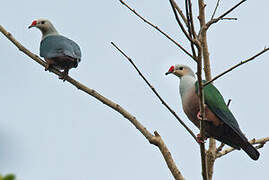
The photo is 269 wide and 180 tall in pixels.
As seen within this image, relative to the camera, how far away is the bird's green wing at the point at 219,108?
16.1 feet

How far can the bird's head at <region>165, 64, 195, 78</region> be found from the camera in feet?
18.7

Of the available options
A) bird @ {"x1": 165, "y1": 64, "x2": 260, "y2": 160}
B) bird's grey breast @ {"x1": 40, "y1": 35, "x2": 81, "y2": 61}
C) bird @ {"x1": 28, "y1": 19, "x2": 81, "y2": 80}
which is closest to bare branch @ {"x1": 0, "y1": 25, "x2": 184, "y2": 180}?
bird @ {"x1": 165, "y1": 64, "x2": 260, "y2": 160}

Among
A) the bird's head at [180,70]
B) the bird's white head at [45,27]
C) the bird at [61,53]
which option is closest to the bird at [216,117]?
the bird's head at [180,70]

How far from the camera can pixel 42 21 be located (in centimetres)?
737

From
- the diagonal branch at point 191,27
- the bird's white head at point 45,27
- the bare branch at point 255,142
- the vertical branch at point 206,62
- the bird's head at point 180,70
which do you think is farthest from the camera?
the bird's white head at point 45,27

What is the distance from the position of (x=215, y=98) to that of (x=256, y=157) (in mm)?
805

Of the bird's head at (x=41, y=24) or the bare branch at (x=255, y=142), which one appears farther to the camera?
the bird's head at (x=41, y=24)

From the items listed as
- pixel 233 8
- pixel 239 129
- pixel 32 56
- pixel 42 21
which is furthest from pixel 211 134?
pixel 42 21

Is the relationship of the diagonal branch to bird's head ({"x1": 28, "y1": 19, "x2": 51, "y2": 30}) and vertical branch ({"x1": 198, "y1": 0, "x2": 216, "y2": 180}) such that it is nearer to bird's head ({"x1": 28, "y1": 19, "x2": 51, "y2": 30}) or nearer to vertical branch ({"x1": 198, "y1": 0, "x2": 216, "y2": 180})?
vertical branch ({"x1": 198, "y1": 0, "x2": 216, "y2": 180})

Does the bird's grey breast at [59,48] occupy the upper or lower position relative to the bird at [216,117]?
upper

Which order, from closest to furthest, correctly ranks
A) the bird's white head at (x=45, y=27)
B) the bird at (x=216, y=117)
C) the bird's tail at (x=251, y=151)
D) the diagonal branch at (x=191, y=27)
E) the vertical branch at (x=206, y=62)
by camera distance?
the diagonal branch at (x=191, y=27) → the vertical branch at (x=206, y=62) → the bird's tail at (x=251, y=151) → the bird at (x=216, y=117) → the bird's white head at (x=45, y=27)

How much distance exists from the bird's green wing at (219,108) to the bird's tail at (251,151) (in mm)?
170

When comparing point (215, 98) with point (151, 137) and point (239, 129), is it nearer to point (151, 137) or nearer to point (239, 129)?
point (239, 129)

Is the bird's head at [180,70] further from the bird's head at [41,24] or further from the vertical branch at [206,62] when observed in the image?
the bird's head at [41,24]
